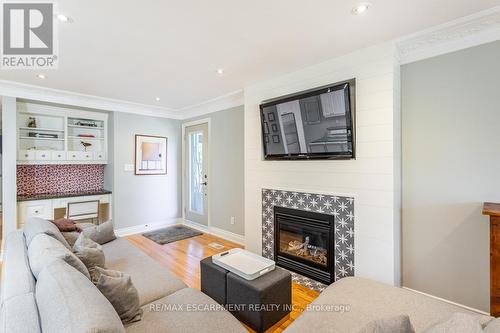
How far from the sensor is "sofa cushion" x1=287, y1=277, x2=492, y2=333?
1.26m

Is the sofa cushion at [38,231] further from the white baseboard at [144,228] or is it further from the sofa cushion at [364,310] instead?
the white baseboard at [144,228]

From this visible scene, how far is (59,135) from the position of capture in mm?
4109

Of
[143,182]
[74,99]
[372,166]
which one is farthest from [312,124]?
[74,99]

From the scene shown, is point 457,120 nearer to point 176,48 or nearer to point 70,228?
point 176,48

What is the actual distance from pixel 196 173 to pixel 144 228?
4.90 feet

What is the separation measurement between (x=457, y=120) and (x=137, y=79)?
3.61m

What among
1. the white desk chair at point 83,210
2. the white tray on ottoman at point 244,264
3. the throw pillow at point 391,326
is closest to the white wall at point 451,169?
the white tray on ottoman at point 244,264

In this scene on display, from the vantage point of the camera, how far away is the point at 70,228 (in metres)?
2.52

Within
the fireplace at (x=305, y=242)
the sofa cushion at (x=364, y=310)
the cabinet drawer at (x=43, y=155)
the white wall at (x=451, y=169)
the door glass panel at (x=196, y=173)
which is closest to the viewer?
the sofa cushion at (x=364, y=310)

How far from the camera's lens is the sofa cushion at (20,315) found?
0.88m

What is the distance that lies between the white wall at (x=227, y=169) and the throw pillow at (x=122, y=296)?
8.57 feet

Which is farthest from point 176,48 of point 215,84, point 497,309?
point 497,309

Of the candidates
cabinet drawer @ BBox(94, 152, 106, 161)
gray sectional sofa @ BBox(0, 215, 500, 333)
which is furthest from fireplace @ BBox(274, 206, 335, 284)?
cabinet drawer @ BBox(94, 152, 106, 161)

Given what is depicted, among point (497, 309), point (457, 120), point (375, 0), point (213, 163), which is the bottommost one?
point (497, 309)
